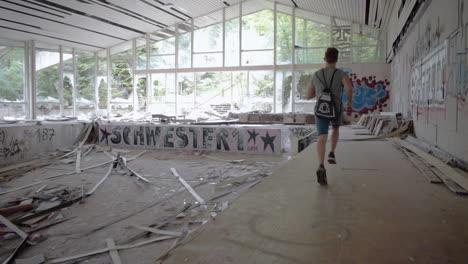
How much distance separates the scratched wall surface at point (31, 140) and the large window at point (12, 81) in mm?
9596

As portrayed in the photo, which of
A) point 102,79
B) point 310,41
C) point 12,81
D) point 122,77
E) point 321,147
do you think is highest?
point 310,41

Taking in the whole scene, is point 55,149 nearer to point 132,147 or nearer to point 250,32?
point 132,147

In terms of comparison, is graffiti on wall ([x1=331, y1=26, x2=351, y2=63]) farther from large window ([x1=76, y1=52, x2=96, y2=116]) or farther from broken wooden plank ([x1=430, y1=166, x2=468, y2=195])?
large window ([x1=76, y1=52, x2=96, y2=116])

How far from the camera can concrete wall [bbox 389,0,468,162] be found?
470 cm

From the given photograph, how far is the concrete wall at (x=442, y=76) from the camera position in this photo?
15.4 feet

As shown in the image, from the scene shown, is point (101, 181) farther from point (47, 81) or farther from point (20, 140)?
point (47, 81)

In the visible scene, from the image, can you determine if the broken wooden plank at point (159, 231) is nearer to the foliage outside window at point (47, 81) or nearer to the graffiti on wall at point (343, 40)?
the graffiti on wall at point (343, 40)

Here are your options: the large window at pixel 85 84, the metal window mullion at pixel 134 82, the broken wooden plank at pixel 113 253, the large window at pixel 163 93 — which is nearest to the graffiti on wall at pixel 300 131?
the broken wooden plank at pixel 113 253

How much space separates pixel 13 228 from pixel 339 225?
4424 millimetres

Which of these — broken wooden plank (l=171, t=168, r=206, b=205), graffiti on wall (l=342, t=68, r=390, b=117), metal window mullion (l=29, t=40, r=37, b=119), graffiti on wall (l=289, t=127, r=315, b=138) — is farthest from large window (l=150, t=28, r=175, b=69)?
broken wooden plank (l=171, t=168, r=206, b=205)

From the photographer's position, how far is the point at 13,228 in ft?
15.6

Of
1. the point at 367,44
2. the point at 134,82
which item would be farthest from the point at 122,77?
the point at 367,44

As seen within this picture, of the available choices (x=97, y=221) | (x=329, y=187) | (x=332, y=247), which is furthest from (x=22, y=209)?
(x=332, y=247)

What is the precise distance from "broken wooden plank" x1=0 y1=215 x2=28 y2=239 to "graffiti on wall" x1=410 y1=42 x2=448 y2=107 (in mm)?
6540
